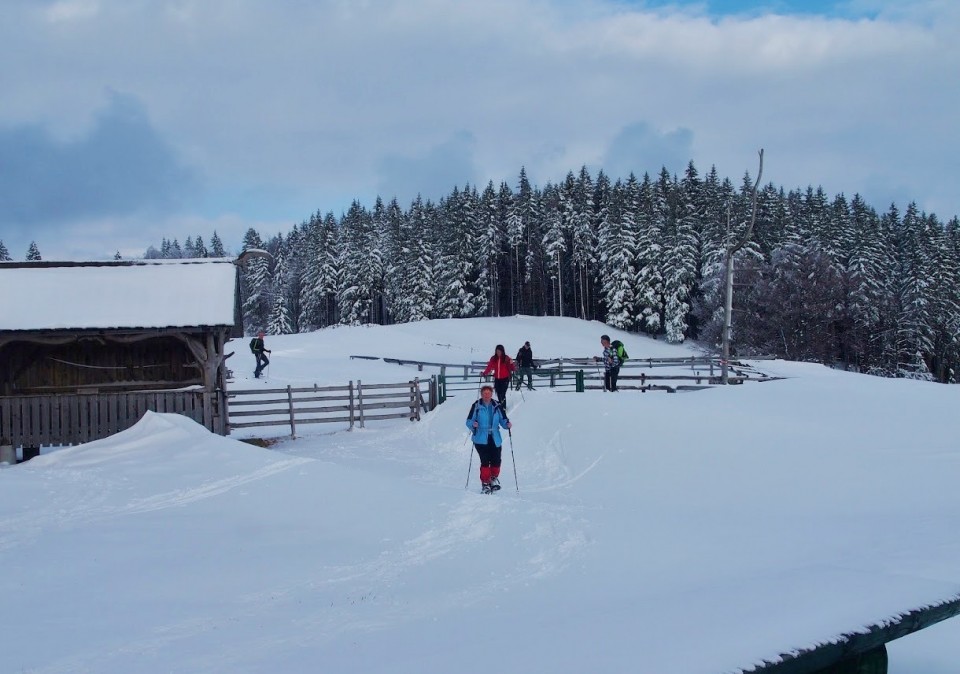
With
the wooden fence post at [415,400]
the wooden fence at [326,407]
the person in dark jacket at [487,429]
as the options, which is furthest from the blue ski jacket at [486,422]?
the wooden fence post at [415,400]

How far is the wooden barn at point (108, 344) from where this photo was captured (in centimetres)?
1639

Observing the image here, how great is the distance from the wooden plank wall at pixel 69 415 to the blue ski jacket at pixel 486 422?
9074mm

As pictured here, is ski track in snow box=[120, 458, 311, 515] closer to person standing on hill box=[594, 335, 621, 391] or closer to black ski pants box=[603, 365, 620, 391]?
person standing on hill box=[594, 335, 621, 391]

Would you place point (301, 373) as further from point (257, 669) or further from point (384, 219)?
point (384, 219)

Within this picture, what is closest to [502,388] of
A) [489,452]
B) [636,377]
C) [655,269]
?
[636,377]

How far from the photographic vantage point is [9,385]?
17.2m

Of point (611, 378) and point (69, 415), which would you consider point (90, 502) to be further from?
point (611, 378)

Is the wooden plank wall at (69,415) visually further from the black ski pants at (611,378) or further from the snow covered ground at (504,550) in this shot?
the black ski pants at (611,378)

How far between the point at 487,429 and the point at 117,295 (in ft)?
35.3

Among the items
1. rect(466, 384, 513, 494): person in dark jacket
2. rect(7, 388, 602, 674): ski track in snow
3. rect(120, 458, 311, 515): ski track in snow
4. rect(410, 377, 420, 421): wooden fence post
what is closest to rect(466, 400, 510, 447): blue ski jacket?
rect(466, 384, 513, 494): person in dark jacket

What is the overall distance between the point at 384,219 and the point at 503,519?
81.7 m

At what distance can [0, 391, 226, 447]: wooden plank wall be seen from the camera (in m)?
16.4

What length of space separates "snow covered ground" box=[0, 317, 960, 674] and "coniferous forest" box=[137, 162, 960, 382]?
24.7 metres

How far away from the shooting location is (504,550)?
24.1ft
